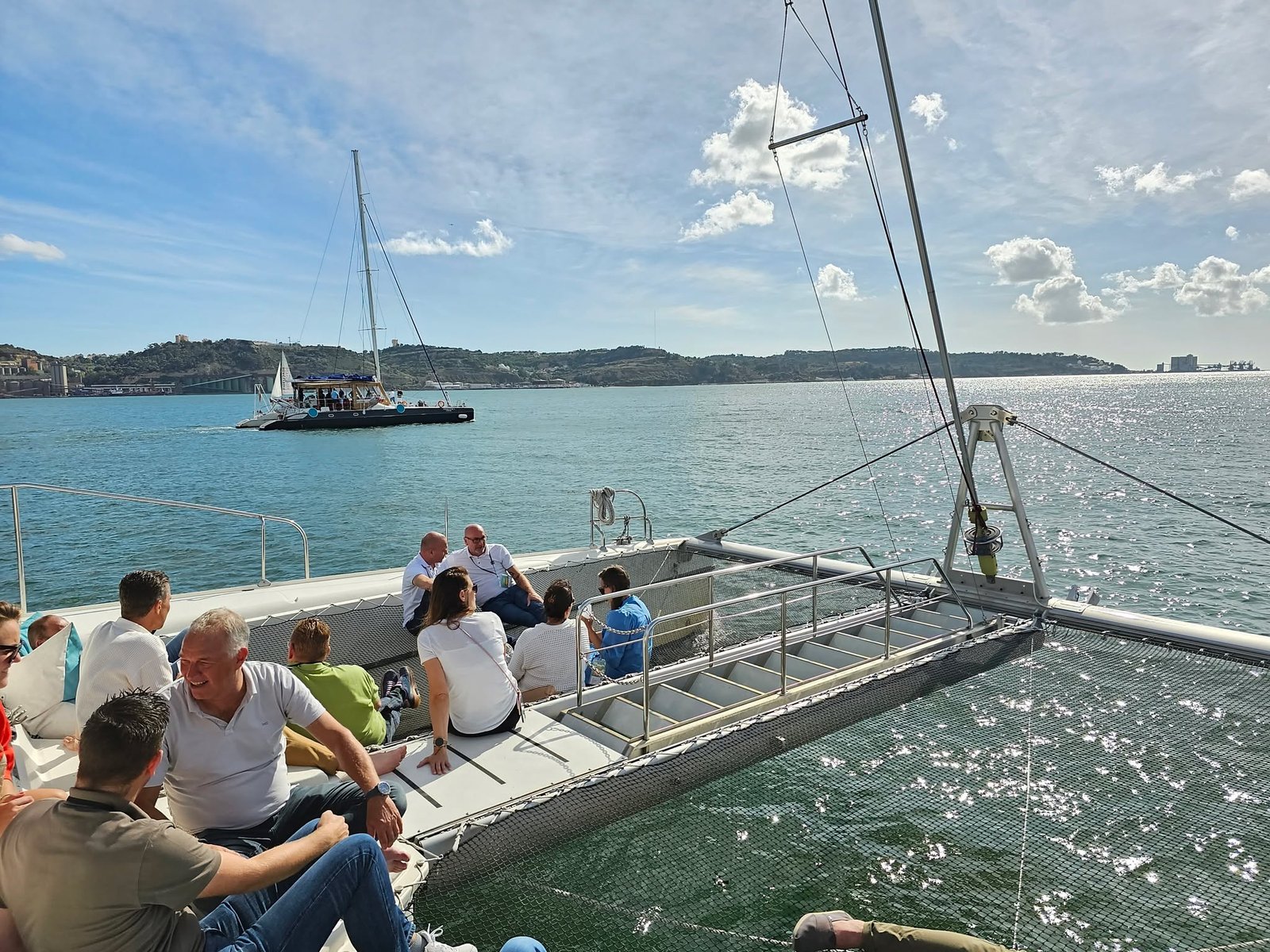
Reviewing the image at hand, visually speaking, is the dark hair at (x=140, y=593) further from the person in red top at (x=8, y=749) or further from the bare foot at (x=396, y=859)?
the bare foot at (x=396, y=859)

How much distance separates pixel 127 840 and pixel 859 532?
79.7 ft

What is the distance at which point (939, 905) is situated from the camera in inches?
179

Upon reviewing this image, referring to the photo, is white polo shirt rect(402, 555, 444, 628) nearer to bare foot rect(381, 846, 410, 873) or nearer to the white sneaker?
bare foot rect(381, 846, 410, 873)

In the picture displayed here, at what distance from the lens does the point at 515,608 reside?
8016mm

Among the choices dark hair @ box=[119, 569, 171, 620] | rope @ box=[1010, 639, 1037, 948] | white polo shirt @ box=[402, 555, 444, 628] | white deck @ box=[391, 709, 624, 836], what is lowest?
rope @ box=[1010, 639, 1037, 948]

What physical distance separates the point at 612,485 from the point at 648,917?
1394 inches

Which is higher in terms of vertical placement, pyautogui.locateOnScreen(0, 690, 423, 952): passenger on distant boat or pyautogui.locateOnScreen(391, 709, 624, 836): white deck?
pyautogui.locateOnScreen(0, 690, 423, 952): passenger on distant boat

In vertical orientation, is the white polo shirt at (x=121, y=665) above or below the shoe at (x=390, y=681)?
above

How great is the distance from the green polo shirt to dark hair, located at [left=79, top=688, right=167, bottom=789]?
7.32 feet

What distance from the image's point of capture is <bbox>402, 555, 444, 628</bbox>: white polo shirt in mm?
7668

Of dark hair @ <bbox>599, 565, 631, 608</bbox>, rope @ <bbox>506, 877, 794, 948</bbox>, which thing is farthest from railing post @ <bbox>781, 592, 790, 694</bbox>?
rope @ <bbox>506, 877, 794, 948</bbox>

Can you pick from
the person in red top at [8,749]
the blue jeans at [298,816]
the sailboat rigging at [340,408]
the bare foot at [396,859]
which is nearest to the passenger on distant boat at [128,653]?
the person in red top at [8,749]

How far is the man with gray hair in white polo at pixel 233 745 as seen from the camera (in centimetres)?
316

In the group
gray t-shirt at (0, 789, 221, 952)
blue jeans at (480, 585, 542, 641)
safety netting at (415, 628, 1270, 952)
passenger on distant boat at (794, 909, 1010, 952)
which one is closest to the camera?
gray t-shirt at (0, 789, 221, 952)
